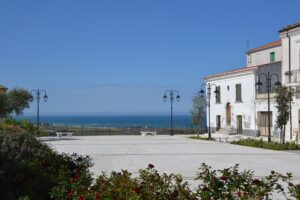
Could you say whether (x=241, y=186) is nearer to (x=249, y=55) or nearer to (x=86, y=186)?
(x=86, y=186)

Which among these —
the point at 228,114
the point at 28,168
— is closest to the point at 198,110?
the point at 228,114

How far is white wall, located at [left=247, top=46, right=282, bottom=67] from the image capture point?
4184 cm

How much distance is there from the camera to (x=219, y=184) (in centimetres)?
677

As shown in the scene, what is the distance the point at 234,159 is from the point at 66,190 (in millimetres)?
14207

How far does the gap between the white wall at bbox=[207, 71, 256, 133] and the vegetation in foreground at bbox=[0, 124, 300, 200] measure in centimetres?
3308

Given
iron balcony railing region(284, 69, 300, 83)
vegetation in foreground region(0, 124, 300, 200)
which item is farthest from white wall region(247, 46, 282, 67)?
vegetation in foreground region(0, 124, 300, 200)

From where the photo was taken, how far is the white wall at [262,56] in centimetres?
4184

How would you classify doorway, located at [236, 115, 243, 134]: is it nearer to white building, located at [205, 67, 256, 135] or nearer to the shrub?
white building, located at [205, 67, 256, 135]

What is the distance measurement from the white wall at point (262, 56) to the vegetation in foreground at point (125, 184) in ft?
113

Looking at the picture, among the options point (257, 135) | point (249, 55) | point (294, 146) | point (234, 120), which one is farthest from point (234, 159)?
point (249, 55)

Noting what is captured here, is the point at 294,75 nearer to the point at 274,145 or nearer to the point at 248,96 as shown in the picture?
the point at 274,145

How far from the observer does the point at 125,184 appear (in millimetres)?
7027

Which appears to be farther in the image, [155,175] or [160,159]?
[160,159]

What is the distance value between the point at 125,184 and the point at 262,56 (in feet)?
130
